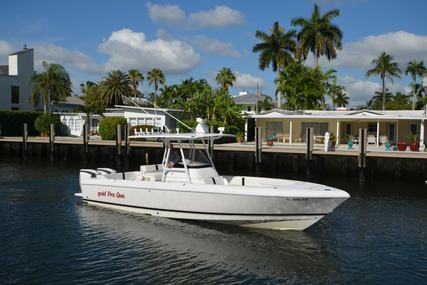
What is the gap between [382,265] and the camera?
11.1 meters

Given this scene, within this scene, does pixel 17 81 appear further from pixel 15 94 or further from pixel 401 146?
pixel 401 146

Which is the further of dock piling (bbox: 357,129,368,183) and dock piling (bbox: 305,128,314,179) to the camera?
dock piling (bbox: 305,128,314,179)

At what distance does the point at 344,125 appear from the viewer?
38.0 m

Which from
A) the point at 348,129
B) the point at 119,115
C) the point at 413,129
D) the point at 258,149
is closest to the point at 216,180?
the point at 258,149

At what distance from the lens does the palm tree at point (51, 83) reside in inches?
2045

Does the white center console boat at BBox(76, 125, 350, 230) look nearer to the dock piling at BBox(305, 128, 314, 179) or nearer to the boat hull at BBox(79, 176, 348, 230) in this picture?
the boat hull at BBox(79, 176, 348, 230)

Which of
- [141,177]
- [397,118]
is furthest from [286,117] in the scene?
[141,177]

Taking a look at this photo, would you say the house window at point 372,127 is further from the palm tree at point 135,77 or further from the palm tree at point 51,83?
the palm tree at point 135,77

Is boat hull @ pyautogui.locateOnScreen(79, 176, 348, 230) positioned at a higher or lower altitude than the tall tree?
lower

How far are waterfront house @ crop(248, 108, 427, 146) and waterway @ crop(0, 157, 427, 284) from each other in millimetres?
17974

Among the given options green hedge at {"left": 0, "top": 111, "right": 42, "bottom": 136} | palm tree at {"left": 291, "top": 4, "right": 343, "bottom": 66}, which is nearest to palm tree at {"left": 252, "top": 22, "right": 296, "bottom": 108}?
palm tree at {"left": 291, "top": 4, "right": 343, "bottom": 66}

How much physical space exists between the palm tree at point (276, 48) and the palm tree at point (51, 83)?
79.7ft

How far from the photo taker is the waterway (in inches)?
405

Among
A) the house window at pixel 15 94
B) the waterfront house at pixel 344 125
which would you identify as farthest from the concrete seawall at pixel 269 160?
the house window at pixel 15 94
